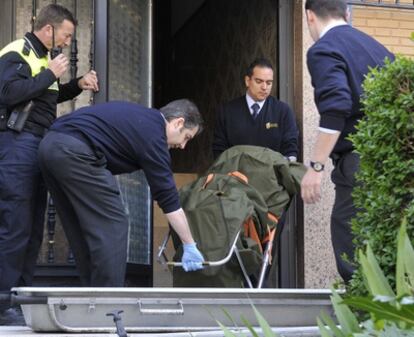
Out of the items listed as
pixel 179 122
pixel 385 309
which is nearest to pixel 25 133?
pixel 179 122

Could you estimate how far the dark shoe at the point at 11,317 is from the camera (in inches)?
197

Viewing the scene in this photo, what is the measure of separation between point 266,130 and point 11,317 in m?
2.22

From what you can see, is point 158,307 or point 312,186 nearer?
point 158,307

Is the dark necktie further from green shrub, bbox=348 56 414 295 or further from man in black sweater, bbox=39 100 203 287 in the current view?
green shrub, bbox=348 56 414 295

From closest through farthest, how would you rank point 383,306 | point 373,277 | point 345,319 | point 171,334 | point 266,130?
1. point 383,306
2. point 373,277
3. point 345,319
4. point 171,334
5. point 266,130

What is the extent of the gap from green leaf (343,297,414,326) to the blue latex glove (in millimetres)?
3172

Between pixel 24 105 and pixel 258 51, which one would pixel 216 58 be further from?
pixel 24 105

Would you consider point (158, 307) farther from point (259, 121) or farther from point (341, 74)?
point (259, 121)

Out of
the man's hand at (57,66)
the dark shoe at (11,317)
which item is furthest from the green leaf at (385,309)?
the man's hand at (57,66)

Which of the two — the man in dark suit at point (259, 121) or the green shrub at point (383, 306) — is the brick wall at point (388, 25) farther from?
the green shrub at point (383, 306)

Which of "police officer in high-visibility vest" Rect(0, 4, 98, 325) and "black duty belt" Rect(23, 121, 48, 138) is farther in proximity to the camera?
"black duty belt" Rect(23, 121, 48, 138)

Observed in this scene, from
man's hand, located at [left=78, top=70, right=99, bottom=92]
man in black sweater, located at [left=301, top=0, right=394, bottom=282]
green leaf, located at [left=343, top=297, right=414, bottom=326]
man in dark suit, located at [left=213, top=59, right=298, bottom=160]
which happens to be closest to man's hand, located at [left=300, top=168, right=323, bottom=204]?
man in black sweater, located at [left=301, top=0, right=394, bottom=282]

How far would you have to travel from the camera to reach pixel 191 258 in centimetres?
489

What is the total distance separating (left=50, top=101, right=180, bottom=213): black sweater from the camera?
4.80 meters
